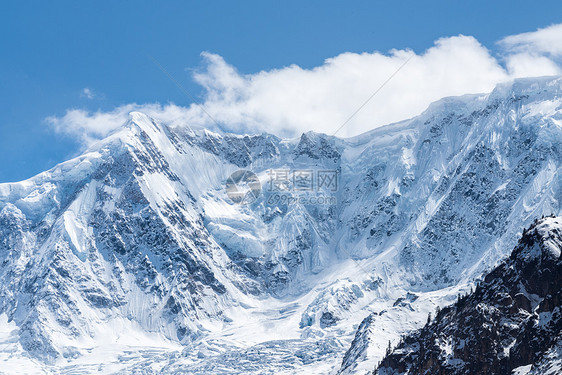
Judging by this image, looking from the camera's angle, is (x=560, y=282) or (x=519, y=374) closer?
(x=519, y=374)

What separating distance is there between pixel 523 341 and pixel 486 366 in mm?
10478

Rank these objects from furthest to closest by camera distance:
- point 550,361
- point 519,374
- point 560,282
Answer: point 560,282
point 519,374
point 550,361

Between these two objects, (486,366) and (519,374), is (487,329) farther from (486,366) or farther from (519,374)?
(519,374)

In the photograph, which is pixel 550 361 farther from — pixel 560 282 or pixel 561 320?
pixel 560 282

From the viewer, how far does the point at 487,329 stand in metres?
197

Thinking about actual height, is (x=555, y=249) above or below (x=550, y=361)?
above

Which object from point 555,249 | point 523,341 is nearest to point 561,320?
point 523,341

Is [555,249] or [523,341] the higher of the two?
[555,249]

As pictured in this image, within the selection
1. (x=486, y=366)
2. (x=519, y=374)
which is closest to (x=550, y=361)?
(x=519, y=374)

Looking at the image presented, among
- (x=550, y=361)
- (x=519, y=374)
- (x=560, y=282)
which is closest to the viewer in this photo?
(x=550, y=361)

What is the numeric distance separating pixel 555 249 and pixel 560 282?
28.0 ft

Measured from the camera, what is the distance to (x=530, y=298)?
652ft

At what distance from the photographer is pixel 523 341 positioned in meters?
186

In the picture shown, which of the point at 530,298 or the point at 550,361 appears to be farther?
the point at 530,298
